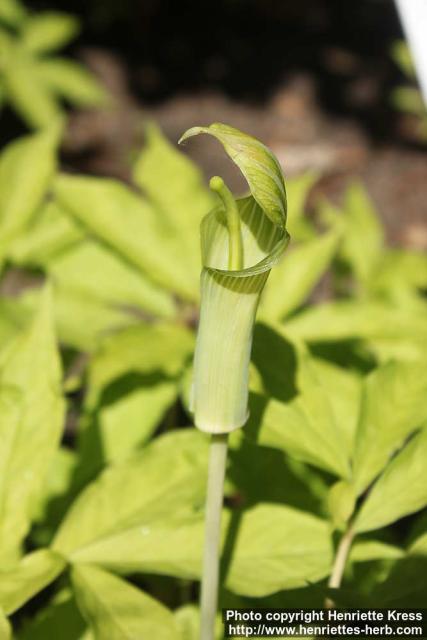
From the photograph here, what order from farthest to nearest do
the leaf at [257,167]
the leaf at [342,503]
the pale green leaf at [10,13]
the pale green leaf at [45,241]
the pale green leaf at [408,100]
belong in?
the pale green leaf at [408,100]
the pale green leaf at [10,13]
the pale green leaf at [45,241]
the leaf at [342,503]
the leaf at [257,167]

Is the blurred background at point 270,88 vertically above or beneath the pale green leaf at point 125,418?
beneath

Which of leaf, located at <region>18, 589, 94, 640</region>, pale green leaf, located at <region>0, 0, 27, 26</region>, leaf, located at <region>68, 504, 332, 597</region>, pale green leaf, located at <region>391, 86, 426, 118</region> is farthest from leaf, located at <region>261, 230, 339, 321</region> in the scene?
pale green leaf, located at <region>391, 86, 426, 118</region>

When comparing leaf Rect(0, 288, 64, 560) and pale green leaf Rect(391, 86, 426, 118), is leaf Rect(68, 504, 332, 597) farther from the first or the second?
pale green leaf Rect(391, 86, 426, 118)

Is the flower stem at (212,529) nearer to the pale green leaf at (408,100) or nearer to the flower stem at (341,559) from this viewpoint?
the flower stem at (341,559)

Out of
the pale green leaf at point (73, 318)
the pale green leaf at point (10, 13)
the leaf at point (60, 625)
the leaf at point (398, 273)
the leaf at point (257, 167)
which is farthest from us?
the pale green leaf at point (10, 13)

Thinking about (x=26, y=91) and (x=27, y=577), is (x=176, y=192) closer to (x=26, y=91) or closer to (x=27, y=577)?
(x=27, y=577)

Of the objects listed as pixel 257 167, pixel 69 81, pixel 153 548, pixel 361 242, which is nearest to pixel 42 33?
pixel 69 81

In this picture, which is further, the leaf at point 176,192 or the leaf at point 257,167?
the leaf at point 176,192

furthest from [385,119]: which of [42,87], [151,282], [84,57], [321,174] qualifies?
[151,282]

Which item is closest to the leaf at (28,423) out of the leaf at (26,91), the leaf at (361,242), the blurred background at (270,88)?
the leaf at (361,242)
